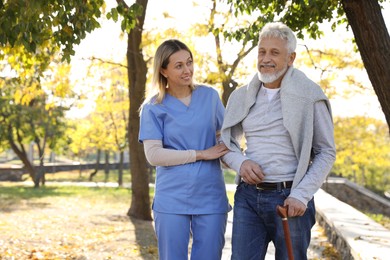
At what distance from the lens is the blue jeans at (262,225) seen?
146 inches

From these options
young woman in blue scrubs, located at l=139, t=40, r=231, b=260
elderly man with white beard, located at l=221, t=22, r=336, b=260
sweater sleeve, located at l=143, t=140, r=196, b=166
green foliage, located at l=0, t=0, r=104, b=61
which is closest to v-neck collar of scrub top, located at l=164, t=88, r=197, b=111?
young woman in blue scrubs, located at l=139, t=40, r=231, b=260

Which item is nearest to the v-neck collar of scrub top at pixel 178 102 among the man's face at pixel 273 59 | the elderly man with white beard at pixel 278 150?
the elderly man with white beard at pixel 278 150

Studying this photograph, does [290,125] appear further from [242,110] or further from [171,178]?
[171,178]

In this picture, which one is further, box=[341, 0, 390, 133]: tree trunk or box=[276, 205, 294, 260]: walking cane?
box=[341, 0, 390, 133]: tree trunk

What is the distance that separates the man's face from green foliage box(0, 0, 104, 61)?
2534mm

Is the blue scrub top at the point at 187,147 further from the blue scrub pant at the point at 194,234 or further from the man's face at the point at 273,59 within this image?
the man's face at the point at 273,59

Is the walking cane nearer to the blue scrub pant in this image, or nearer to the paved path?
the blue scrub pant

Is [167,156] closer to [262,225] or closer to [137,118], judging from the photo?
[262,225]

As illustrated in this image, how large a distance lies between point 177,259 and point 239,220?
0.53 meters

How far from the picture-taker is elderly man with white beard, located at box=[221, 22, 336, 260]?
3643 millimetres

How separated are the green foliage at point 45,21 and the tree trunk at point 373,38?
7.82 feet

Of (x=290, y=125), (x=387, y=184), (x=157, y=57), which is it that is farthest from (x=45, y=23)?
(x=387, y=184)

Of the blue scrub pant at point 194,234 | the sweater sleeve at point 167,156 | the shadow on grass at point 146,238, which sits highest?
the sweater sleeve at point 167,156

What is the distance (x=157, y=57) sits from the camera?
416 centimetres
